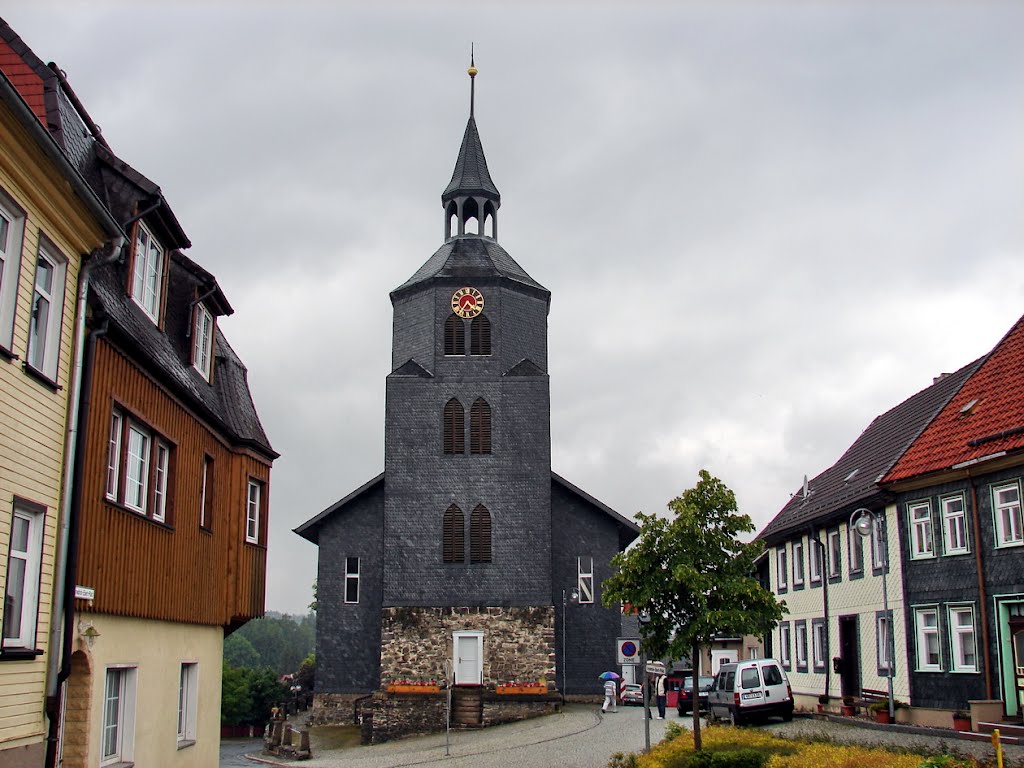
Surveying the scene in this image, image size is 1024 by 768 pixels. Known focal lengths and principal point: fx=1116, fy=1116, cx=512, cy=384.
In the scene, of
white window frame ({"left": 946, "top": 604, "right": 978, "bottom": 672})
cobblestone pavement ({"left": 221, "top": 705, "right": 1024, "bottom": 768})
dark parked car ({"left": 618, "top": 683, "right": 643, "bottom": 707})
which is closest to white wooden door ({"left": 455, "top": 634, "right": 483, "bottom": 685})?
cobblestone pavement ({"left": 221, "top": 705, "right": 1024, "bottom": 768})

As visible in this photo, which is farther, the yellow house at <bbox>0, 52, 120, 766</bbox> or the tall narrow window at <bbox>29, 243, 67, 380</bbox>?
the tall narrow window at <bbox>29, 243, 67, 380</bbox>

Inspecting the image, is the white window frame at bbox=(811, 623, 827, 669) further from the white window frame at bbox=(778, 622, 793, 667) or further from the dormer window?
the dormer window

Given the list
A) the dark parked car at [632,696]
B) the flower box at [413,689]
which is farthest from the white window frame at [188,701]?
the dark parked car at [632,696]

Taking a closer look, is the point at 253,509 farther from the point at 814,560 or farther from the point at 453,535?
the point at 453,535

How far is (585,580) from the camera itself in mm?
44406

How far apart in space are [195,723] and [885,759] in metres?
11.3

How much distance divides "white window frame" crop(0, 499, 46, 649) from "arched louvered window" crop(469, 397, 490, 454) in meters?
31.7

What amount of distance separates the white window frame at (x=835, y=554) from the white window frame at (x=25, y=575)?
23264mm

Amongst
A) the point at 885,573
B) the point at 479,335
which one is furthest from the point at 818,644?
the point at 479,335

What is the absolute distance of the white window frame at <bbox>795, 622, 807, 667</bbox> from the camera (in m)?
34.1

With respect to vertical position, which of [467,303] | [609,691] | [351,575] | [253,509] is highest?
[467,303]

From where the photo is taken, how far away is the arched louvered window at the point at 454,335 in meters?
45.0

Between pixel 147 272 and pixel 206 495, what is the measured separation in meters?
4.54

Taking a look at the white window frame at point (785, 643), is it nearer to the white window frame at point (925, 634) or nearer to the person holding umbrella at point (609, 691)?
the person holding umbrella at point (609, 691)
